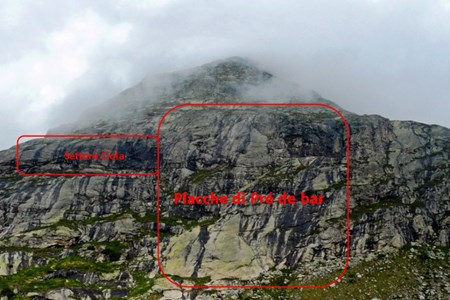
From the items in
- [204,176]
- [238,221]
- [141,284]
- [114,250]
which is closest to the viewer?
[141,284]

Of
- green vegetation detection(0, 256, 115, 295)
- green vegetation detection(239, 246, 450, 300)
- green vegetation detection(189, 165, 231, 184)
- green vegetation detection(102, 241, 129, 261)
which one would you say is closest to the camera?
green vegetation detection(239, 246, 450, 300)

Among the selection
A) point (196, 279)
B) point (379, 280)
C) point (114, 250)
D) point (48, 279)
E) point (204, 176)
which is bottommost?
point (48, 279)

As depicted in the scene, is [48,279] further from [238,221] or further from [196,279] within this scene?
[238,221]

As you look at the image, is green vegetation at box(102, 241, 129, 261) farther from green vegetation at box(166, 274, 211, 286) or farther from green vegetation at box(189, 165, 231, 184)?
green vegetation at box(189, 165, 231, 184)

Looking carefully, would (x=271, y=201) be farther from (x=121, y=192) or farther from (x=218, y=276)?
(x=121, y=192)

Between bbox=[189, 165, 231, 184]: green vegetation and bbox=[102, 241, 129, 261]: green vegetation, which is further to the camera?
bbox=[189, 165, 231, 184]: green vegetation

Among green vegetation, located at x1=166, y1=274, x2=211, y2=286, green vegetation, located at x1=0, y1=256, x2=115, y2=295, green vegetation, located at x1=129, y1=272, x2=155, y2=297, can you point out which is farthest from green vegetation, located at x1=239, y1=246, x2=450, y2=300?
green vegetation, located at x1=0, y1=256, x2=115, y2=295

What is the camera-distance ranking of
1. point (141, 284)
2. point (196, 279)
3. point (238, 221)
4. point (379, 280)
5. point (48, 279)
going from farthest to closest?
point (238, 221) → point (48, 279) → point (196, 279) → point (141, 284) → point (379, 280)

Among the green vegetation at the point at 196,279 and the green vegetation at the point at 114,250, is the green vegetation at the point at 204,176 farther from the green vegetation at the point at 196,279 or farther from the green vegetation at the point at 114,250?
the green vegetation at the point at 196,279

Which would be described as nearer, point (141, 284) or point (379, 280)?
point (379, 280)

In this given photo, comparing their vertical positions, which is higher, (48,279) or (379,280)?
(379,280)

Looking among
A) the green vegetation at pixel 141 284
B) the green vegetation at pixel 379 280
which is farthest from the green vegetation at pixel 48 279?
the green vegetation at pixel 379 280

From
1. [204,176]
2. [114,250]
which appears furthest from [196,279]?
[204,176]
